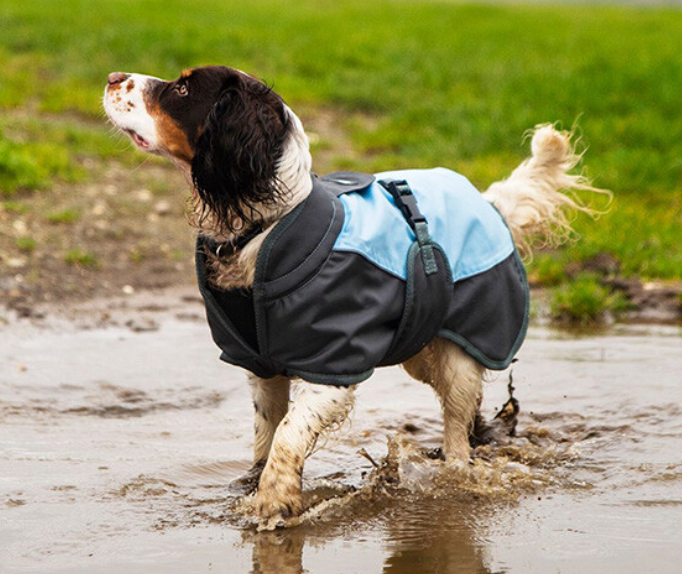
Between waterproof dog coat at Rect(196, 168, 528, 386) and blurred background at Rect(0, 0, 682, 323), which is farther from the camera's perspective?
blurred background at Rect(0, 0, 682, 323)

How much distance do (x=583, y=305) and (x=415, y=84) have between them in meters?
6.65

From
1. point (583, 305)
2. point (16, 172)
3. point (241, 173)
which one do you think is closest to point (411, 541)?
point (241, 173)

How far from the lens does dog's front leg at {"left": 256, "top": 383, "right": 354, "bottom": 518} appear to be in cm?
385

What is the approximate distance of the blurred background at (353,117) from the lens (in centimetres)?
780

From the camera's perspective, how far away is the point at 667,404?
17.4 ft

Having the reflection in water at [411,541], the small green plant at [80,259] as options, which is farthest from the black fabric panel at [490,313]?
the small green plant at [80,259]

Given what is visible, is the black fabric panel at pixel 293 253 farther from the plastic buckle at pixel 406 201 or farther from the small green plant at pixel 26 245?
the small green plant at pixel 26 245

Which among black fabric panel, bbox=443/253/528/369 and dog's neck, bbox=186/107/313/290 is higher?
dog's neck, bbox=186/107/313/290

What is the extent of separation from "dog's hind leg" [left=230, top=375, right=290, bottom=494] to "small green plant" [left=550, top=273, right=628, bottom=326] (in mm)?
3146

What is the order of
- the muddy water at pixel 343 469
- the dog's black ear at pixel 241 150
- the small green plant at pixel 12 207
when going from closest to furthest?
the muddy water at pixel 343 469, the dog's black ear at pixel 241 150, the small green plant at pixel 12 207

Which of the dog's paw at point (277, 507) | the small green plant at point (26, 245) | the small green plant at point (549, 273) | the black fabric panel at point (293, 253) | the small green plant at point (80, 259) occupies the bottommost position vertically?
the dog's paw at point (277, 507)

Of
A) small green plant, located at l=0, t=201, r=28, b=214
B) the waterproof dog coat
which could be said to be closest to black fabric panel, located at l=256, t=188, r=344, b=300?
the waterproof dog coat

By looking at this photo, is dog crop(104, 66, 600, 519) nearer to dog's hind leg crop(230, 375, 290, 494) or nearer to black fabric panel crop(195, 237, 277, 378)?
black fabric panel crop(195, 237, 277, 378)

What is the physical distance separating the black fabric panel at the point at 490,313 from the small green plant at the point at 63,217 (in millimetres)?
4813
